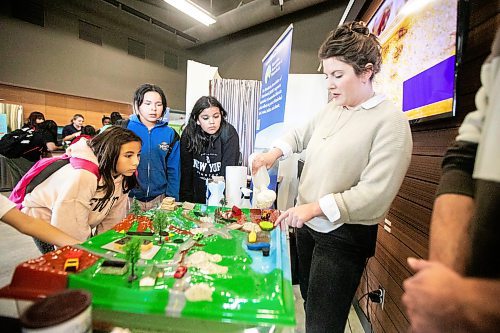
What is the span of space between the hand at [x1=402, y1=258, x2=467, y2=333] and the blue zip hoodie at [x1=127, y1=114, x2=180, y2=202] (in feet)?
5.78

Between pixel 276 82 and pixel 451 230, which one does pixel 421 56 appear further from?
pixel 276 82

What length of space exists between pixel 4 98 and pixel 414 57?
682cm

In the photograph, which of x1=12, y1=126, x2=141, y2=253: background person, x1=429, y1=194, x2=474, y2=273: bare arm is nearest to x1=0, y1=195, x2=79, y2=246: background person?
x1=12, y1=126, x2=141, y2=253: background person

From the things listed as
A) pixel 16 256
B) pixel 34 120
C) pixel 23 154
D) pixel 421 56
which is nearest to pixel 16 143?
pixel 23 154

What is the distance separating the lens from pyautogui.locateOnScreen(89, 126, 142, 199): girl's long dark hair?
50.1 inches

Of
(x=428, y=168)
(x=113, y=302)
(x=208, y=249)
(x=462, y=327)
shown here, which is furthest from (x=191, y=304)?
(x=428, y=168)

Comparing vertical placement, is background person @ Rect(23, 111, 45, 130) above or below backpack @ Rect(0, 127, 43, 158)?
above

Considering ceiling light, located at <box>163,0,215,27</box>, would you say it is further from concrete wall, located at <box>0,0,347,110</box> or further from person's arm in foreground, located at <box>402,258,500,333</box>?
person's arm in foreground, located at <box>402,258,500,333</box>

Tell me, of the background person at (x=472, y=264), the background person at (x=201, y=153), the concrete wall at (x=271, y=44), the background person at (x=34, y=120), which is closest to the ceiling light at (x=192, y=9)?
the concrete wall at (x=271, y=44)

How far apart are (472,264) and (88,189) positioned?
1303 millimetres

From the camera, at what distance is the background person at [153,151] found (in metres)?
1.89

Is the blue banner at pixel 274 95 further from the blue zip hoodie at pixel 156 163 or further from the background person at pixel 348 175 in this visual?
the background person at pixel 348 175

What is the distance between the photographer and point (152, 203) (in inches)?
73.9

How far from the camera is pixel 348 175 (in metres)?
0.95
